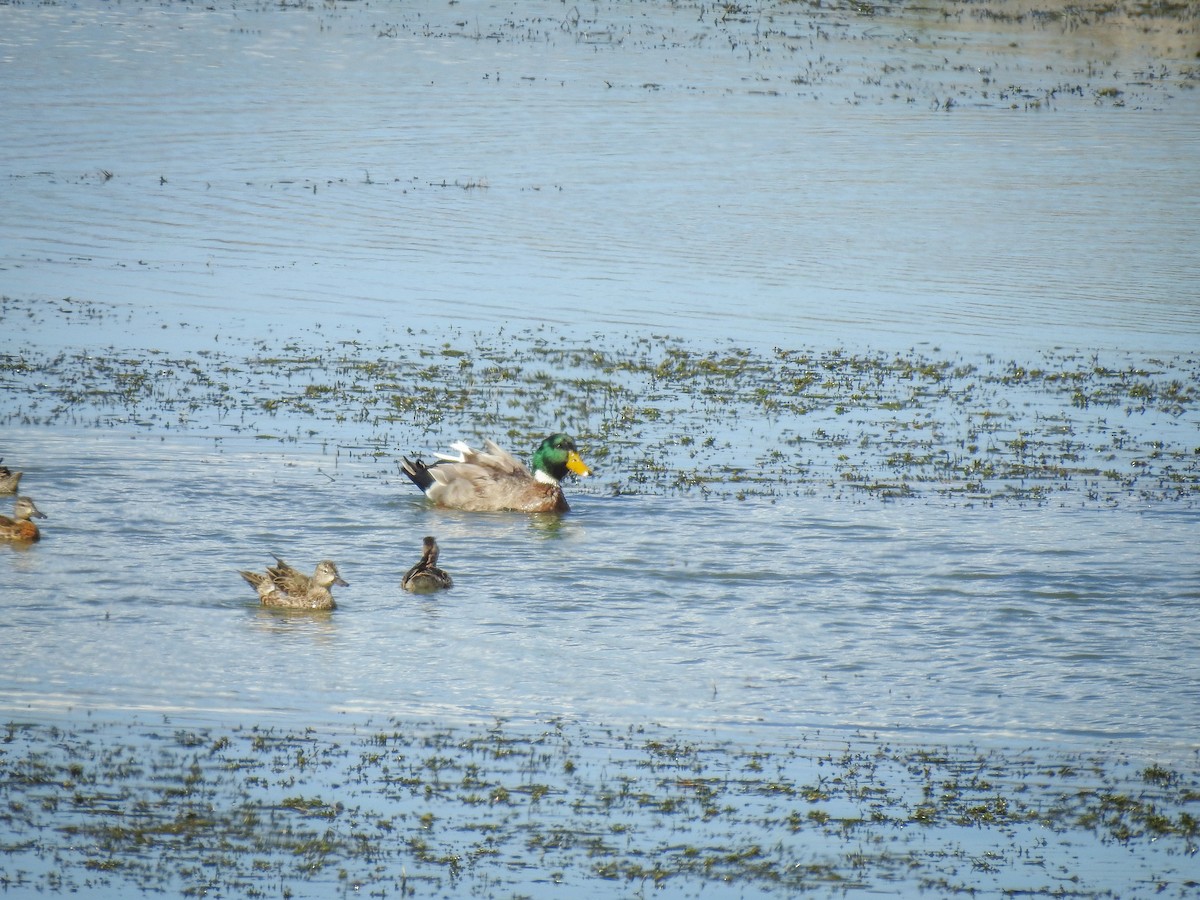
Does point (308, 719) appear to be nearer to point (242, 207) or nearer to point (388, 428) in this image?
point (388, 428)

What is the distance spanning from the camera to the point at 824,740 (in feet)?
37.2

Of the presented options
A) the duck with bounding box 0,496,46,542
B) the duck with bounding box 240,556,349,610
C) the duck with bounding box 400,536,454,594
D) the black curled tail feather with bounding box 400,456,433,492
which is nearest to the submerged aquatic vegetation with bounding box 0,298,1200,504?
→ the black curled tail feather with bounding box 400,456,433,492

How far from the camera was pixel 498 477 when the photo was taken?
17438 mm

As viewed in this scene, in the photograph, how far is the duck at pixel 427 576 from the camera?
1415cm

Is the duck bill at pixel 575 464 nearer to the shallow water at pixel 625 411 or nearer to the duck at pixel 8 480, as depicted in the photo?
the shallow water at pixel 625 411

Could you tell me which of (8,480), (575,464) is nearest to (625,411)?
(575,464)

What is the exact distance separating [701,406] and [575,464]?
3.59 metres

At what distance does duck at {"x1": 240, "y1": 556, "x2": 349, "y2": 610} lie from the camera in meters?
13.6

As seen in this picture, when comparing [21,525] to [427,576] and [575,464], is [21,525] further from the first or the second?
[575,464]

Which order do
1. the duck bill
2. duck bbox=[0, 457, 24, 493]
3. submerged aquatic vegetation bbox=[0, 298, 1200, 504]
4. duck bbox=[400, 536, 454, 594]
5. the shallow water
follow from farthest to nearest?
submerged aquatic vegetation bbox=[0, 298, 1200, 504] → the duck bill → duck bbox=[0, 457, 24, 493] → duck bbox=[400, 536, 454, 594] → the shallow water

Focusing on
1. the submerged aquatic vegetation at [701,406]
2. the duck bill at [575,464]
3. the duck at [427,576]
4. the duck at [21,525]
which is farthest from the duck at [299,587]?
the submerged aquatic vegetation at [701,406]

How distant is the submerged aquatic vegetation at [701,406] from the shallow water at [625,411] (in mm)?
80

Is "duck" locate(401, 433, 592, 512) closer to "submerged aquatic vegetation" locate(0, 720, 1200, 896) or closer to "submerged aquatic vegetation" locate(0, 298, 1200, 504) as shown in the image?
"submerged aquatic vegetation" locate(0, 298, 1200, 504)

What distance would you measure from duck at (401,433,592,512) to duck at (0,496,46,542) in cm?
373
